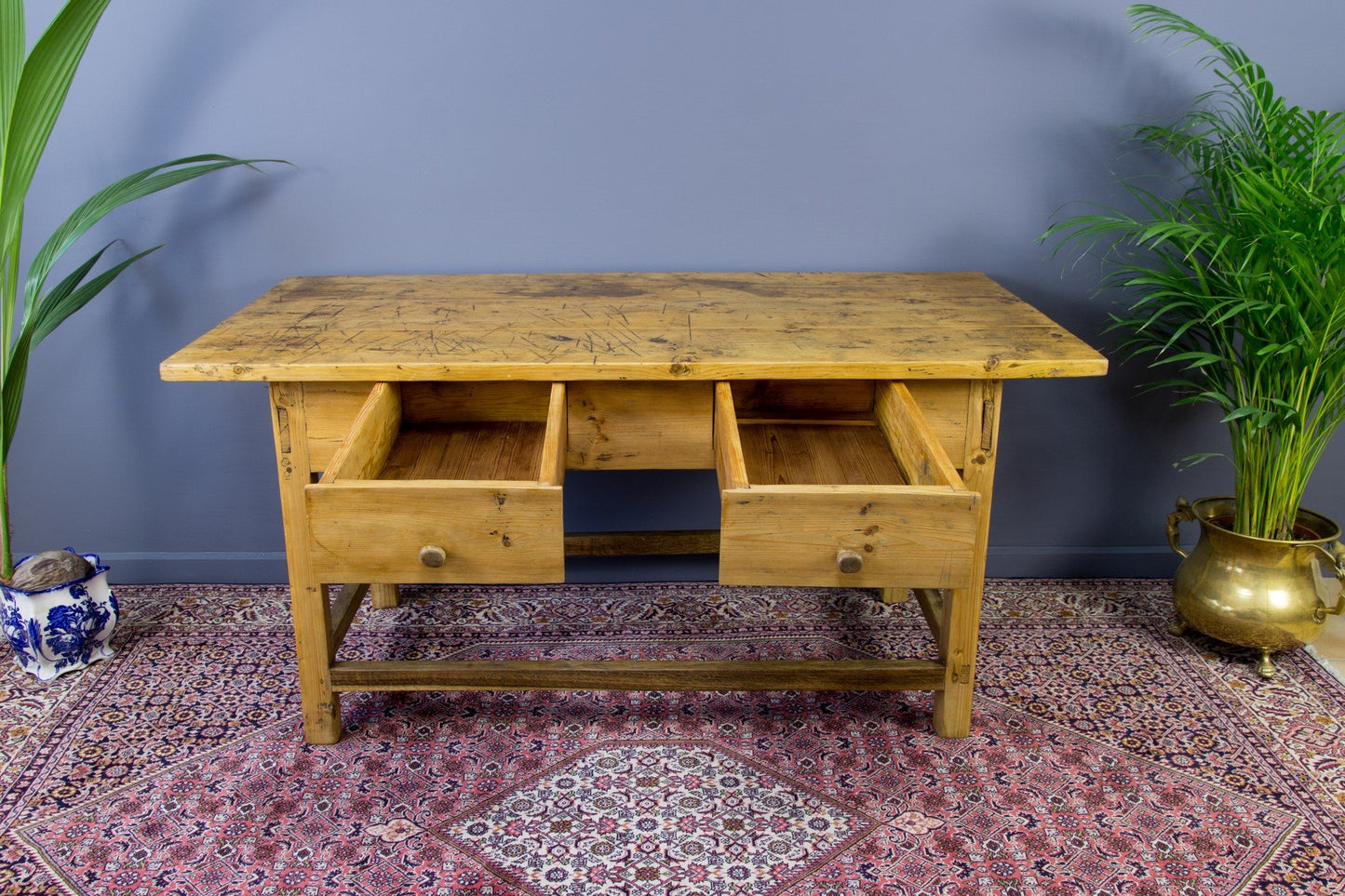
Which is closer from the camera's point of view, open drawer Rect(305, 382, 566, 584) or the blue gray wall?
open drawer Rect(305, 382, 566, 584)

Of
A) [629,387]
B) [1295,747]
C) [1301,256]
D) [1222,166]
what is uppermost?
A: [1222,166]

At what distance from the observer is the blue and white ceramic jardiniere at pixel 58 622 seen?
6.39 feet

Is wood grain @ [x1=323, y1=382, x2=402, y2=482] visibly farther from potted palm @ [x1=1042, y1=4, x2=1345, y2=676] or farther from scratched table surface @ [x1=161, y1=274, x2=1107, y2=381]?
potted palm @ [x1=1042, y1=4, x2=1345, y2=676]

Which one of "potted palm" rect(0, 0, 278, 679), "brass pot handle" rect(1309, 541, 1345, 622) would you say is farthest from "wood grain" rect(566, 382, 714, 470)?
"brass pot handle" rect(1309, 541, 1345, 622)

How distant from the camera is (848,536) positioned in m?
1.40

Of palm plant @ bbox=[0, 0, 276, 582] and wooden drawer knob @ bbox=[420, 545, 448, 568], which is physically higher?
palm plant @ bbox=[0, 0, 276, 582]

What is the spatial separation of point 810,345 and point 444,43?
1.02m

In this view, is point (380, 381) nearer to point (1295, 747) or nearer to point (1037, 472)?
point (1037, 472)

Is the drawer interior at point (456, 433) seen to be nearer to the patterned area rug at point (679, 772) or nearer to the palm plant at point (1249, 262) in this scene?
the patterned area rug at point (679, 772)

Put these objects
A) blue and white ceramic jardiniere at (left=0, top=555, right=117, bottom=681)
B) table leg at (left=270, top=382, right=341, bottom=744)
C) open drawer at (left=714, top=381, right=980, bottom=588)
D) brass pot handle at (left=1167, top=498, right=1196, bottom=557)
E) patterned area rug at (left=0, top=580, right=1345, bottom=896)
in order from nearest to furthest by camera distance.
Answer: open drawer at (left=714, top=381, right=980, bottom=588)
patterned area rug at (left=0, top=580, right=1345, bottom=896)
table leg at (left=270, top=382, right=341, bottom=744)
blue and white ceramic jardiniere at (left=0, top=555, right=117, bottom=681)
brass pot handle at (left=1167, top=498, right=1196, bottom=557)

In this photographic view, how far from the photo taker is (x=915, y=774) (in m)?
1.70

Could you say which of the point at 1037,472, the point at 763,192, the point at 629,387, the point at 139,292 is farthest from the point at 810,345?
the point at 139,292

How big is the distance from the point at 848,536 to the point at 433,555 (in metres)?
0.58

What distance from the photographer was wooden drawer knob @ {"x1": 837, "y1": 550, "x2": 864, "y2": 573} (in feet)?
4.60
